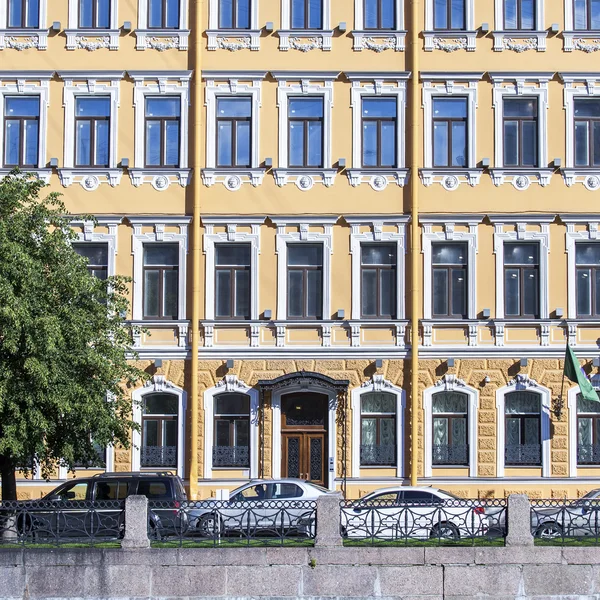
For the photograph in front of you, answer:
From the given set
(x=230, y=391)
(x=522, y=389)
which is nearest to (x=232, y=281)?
(x=230, y=391)

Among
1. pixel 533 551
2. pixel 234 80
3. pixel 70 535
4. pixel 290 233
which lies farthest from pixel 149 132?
pixel 533 551

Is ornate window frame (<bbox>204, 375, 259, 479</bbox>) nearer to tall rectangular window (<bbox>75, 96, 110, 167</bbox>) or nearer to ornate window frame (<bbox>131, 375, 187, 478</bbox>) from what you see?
ornate window frame (<bbox>131, 375, 187, 478</bbox>)

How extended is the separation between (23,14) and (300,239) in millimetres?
8746

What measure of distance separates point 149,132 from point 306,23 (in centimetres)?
466


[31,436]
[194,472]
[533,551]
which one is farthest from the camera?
[194,472]

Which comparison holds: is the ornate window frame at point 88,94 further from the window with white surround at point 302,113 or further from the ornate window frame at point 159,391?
the ornate window frame at point 159,391

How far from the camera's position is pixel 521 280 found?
29203 mm

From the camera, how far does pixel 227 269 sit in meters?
29.2

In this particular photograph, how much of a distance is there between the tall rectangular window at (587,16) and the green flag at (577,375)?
316 inches

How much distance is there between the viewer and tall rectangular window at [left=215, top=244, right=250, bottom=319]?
1146 inches

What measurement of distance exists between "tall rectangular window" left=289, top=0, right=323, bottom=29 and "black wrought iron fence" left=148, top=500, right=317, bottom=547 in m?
14.1

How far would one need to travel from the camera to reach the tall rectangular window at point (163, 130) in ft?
96.7

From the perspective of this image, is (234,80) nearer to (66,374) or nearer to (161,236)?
(161,236)

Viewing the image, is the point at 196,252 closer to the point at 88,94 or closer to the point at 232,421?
the point at 232,421
